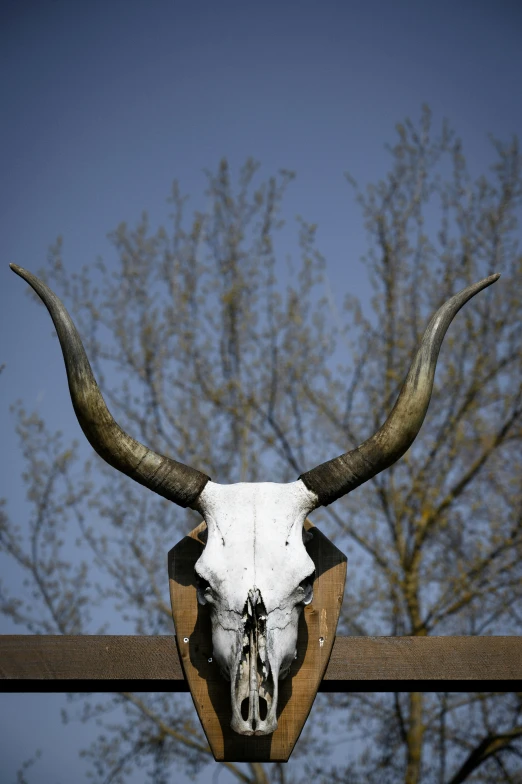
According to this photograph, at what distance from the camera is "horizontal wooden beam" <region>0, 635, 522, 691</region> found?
4016 mm

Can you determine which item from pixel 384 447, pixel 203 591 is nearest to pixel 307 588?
pixel 203 591

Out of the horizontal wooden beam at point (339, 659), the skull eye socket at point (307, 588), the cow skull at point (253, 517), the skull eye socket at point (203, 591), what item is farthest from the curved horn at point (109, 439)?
the horizontal wooden beam at point (339, 659)

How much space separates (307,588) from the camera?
11.2ft

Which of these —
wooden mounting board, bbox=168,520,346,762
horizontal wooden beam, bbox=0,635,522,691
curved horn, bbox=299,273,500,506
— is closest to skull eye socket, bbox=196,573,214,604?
wooden mounting board, bbox=168,520,346,762

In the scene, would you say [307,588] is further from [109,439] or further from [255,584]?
[109,439]

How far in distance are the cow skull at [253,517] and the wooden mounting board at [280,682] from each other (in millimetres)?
162

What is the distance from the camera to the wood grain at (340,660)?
4.02m

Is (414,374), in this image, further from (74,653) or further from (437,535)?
(437,535)

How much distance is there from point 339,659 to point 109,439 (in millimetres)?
1369

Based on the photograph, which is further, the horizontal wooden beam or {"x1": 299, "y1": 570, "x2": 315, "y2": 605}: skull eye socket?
the horizontal wooden beam

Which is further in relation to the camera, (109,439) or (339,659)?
(339,659)

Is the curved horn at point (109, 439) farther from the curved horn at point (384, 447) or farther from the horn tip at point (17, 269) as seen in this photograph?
the curved horn at point (384, 447)

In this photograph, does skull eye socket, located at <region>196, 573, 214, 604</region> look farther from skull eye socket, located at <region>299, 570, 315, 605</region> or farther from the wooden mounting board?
skull eye socket, located at <region>299, 570, 315, 605</region>

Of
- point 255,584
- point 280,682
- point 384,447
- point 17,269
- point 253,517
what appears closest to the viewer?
point 255,584
